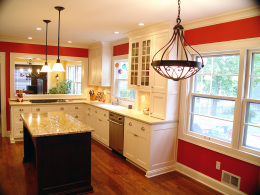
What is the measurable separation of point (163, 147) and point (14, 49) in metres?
4.69

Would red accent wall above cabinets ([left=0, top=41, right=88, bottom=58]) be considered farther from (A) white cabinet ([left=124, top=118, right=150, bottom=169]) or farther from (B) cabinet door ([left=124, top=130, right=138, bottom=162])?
(B) cabinet door ([left=124, top=130, right=138, bottom=162])

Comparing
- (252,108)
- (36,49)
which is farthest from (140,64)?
(36,49)

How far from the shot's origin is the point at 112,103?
17.9 feet

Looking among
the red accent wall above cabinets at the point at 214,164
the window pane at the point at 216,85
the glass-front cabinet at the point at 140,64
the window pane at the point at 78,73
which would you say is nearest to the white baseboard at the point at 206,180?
the red accent wall above cabinets at the point at 214,164

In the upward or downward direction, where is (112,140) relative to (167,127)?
downward

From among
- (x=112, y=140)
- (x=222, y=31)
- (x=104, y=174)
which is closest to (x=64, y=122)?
(x=104, y=174)

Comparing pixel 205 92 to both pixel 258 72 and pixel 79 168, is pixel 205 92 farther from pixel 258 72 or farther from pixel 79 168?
pixel 79 168

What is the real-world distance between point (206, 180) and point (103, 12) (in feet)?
9.96

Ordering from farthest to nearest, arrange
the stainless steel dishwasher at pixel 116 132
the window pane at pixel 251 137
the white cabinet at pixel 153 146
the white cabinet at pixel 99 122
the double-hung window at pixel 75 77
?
the double-hung window at pixel 75 77
the white cabinet at pixel 99 122
the stainless steel dishwasher at pixel 116 132
the white cabinet at pixel 153 146
the window pane at pixel 251 137

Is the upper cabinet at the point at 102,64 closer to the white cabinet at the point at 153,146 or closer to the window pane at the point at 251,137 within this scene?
the white cabinet at the point at 153,146

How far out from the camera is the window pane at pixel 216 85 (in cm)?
303

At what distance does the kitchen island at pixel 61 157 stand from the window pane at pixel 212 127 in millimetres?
1810

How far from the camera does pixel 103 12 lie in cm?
308

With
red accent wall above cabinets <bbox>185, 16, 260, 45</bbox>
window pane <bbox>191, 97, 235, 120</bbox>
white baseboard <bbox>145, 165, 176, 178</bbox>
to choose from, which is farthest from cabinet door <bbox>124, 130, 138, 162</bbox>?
red accent wall above cabinets <bbox>185, 16, 260, 45</bbox>
